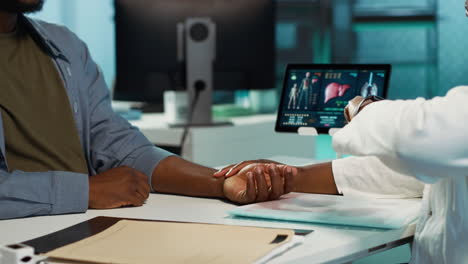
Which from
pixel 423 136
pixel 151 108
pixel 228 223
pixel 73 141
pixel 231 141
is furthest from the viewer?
pixel 151 108

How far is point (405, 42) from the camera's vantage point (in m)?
5.12

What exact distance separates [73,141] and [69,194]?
36 cm

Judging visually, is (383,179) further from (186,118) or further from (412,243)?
(186,118)

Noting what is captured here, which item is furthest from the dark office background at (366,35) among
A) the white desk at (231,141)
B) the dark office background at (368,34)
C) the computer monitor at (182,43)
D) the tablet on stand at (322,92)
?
the tablet on stand at (322,92)

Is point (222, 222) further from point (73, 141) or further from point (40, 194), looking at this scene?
point (73, 141)

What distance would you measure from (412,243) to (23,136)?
925mm

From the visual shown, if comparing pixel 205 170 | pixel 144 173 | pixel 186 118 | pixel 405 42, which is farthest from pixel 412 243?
pixel 405 42

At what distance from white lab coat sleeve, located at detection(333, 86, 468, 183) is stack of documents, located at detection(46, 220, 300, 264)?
0.20 metres

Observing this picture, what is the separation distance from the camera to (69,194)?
4.72 ft

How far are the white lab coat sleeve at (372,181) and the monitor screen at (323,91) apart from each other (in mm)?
279

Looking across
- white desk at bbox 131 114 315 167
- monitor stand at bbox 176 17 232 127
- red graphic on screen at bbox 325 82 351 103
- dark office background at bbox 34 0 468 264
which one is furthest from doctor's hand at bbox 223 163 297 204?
dark office background at bbox 34 0 468 264

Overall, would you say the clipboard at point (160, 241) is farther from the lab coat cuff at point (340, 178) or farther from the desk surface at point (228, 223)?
the lab coat cuff at point (340, 178)

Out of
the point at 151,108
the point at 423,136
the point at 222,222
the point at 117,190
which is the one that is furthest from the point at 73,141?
the point at 151,108

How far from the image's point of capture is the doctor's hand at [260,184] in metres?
1.49
